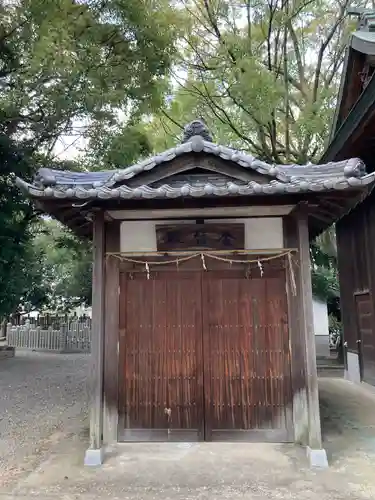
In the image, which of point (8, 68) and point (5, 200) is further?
point (5, 200)

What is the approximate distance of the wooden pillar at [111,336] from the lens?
226 inches

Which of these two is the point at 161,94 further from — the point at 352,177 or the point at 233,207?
the point at 352,177

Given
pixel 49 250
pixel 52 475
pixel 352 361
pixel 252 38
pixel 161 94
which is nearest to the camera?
pixel 52 475

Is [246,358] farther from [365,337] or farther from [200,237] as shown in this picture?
[365,337]

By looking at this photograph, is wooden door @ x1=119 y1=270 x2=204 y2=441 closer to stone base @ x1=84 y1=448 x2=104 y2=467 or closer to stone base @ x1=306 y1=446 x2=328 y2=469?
stone base @ x1=84 y1=448 x2=104 y2=467

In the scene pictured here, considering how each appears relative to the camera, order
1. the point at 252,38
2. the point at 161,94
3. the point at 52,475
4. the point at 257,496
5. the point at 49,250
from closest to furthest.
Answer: the point at 257,496 → the point at 52,475 → the point at 161,94 → the point at 252,38 → the point at 49,250

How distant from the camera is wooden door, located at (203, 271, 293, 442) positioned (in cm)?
570

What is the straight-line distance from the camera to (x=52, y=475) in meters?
4.86

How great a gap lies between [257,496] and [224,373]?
68.6 inches

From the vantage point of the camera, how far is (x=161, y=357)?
5887mm

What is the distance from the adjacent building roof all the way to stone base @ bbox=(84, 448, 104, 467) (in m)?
2.99

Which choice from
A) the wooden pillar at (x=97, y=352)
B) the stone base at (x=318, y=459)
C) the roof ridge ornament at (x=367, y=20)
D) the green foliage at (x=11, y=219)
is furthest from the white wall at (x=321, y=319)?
the wooden pillar at (x=97, y=352)

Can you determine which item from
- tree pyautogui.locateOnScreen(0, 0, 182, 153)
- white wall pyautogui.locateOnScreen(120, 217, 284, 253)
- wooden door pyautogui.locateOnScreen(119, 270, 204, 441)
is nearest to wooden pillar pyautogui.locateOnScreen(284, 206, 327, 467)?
white wall pyautogui.locateOnScreen(120, 217, 284, 253)

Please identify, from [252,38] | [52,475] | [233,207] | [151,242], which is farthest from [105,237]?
[252,38]
